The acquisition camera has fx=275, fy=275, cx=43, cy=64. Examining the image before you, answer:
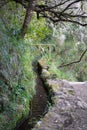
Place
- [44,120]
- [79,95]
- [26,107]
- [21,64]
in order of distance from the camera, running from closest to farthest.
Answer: [44,120], [26,107], [21,64], [79,95]

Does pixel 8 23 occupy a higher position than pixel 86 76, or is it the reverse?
pixel 8 23

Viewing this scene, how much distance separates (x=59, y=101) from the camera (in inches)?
292

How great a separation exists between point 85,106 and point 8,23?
3.00 m

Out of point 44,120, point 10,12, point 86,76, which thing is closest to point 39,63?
point 86,76

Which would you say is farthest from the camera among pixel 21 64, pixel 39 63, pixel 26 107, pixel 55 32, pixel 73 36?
pixel 73 36

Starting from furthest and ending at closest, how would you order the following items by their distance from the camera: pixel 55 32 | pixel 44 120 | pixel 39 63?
pixel 55 32 → pixel 39 63 → pixel 44 120

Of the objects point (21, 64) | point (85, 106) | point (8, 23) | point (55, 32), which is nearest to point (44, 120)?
point (85, 106)

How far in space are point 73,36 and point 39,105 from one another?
1002 centimetres

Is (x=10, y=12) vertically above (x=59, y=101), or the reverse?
(x=10, y=12)

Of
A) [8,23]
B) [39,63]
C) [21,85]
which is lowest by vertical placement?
[39,63]

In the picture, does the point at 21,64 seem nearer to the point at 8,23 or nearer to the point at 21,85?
the point at 21,85

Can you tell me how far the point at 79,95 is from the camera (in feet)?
27.7

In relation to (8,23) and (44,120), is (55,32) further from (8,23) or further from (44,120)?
(44,120)

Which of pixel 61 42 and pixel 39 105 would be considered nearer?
pixel 39 105
